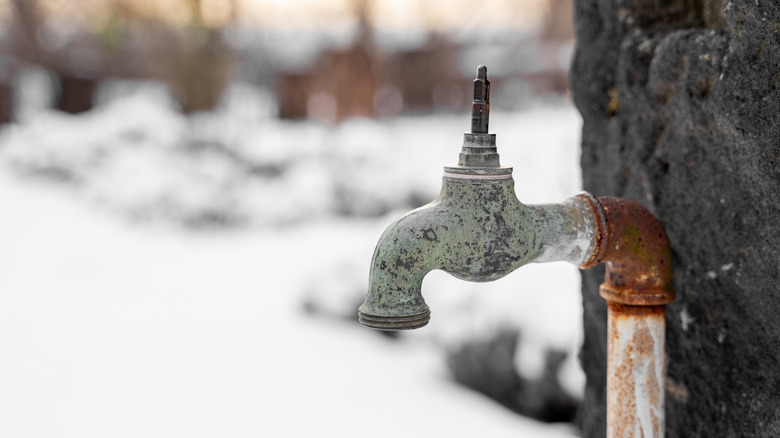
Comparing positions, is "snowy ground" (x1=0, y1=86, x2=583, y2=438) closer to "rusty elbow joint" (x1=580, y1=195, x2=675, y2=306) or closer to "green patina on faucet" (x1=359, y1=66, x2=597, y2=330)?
"rusty elbow joint" (x1=580, y1=195, x2=675, y2=306)

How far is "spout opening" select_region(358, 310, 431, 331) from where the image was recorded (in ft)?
3.79

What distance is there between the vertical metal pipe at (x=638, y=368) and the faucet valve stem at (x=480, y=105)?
453mm

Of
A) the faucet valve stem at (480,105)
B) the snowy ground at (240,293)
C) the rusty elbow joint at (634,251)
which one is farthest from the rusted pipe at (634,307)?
the snowy ground at (240,293)

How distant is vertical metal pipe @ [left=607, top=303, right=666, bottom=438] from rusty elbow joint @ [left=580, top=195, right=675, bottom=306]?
0.03m

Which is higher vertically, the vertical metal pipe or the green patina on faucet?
the green patina on faucet

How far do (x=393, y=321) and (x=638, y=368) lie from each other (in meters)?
0.52

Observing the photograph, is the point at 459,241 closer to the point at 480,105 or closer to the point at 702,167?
the point at 480,105

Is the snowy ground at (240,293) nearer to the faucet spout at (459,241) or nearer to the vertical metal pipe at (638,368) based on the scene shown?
the vertical metal pipe at (638,368)

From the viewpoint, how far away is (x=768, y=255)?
1.13 metres

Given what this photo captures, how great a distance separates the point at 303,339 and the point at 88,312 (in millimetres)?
1452

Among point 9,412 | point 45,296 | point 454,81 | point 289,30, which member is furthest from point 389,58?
point 9,412

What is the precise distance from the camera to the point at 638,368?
134 centimetres

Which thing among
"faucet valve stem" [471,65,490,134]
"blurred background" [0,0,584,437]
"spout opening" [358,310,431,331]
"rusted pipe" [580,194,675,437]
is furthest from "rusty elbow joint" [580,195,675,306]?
"blurred background" [0,0,584,437]

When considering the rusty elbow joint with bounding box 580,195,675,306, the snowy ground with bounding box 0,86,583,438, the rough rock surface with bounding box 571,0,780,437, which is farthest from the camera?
the snowy ground with bounding box 0,86,583,438
